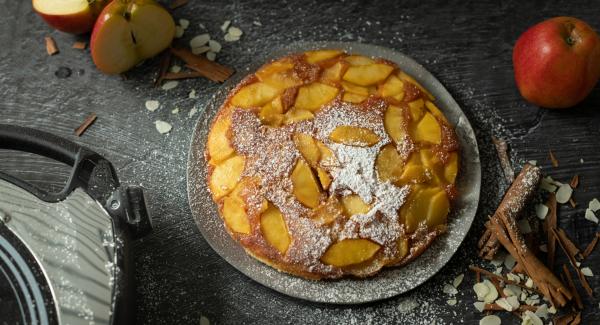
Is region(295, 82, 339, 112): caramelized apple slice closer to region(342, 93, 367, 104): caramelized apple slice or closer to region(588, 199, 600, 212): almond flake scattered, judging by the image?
region(342, 93, 367, 104): caramelized apple slice

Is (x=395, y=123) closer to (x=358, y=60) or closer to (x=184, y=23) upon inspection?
(x=358, y=60)

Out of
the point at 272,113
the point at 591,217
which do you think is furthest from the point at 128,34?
the point at 591,217

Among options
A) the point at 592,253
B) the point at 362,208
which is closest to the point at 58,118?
the point at 362,208

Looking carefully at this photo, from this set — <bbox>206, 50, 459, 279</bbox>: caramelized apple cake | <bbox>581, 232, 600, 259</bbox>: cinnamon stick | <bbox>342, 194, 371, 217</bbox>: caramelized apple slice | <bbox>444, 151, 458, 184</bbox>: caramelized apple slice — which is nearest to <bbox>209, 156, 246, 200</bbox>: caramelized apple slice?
<bbox>206, 50, 459, 279</bbox>: caramelized apple cake

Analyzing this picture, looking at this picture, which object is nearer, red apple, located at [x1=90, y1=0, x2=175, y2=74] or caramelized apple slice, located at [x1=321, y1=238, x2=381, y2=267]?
caramelized apple slice, located at [x1=321, y1=238, x2=381, y2=267]

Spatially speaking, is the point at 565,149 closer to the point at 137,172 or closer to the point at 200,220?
the point at 200,220

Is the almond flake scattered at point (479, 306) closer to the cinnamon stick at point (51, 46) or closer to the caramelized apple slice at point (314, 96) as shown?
the caramelized apple slice at point (314, 96)
